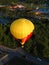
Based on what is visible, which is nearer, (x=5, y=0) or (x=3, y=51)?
(x=3, y=51)

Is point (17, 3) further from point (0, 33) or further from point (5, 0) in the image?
point (0, 33)

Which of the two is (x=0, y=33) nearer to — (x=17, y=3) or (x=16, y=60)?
(x=16, y=60)

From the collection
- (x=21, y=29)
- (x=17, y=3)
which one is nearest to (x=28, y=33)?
(x=21, y=29)

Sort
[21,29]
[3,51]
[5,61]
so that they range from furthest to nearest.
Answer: [3,51]
[5,61]
[21,29]

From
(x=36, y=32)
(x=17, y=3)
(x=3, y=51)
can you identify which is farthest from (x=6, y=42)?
(x=17, y=3)

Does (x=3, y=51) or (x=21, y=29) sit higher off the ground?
(x=21, y=29)

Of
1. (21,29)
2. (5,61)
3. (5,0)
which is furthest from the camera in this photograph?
(5,0)

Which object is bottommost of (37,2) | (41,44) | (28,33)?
(37,2)
